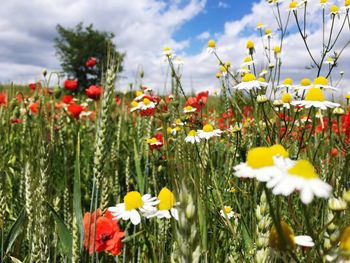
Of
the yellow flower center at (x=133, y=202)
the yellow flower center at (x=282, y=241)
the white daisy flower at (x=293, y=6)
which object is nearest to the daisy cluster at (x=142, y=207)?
the yellow flower center at (x=133, y=202)

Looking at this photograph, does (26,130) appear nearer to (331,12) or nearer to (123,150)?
(123,150)

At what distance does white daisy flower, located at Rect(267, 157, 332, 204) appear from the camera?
0.76 meters

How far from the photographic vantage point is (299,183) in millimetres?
802

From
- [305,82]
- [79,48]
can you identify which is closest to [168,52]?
[305,82]

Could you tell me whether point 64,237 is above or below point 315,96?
Result: below

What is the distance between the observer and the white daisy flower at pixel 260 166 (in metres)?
0.86

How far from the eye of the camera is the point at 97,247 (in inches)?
65.1

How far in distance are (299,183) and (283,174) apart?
0.15ft

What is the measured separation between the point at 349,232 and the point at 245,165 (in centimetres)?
28

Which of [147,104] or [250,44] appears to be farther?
[250,44]

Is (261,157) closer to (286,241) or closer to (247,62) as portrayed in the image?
(286,241)

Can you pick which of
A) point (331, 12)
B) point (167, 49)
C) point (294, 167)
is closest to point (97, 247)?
point (294, 167)

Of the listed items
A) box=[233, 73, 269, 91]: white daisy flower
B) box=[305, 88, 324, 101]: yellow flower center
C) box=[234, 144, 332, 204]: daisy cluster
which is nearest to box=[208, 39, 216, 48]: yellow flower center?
box=[233, 73, 269, 91]: white daisy flower

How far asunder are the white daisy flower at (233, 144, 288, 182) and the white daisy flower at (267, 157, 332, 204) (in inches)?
0.8
